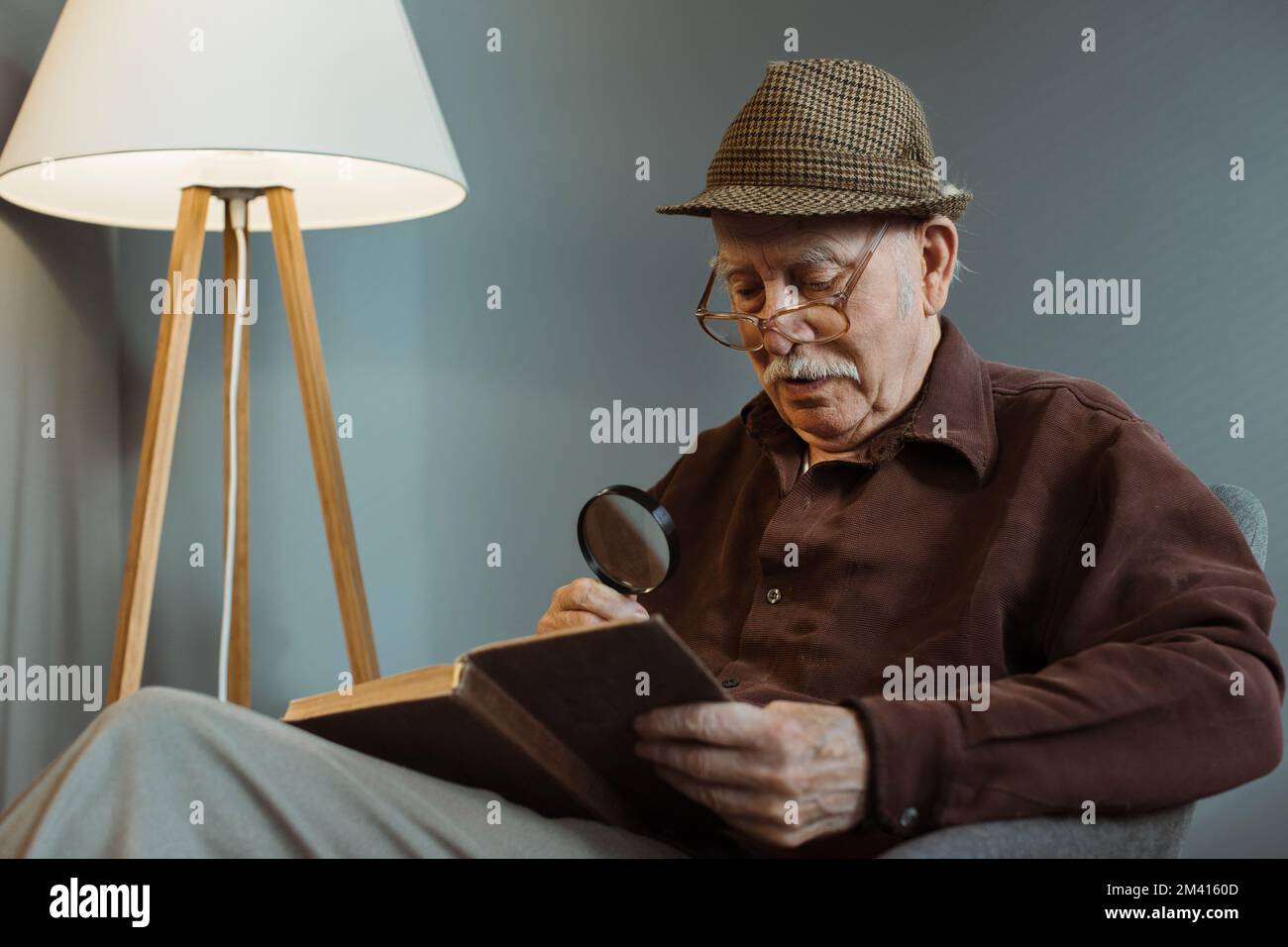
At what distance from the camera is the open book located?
107 cm

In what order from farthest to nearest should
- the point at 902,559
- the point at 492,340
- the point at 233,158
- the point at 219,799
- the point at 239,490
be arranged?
the point at 492,340 < the point at 239,490 < the point at 233,158 < the point at 902,559 < the point at 219,799

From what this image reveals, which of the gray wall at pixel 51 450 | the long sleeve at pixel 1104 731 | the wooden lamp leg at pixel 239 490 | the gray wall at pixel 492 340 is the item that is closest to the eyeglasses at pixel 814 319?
the long sleeve at pixel 1104 731

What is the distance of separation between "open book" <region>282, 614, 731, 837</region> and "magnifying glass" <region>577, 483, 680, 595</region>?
34 cm

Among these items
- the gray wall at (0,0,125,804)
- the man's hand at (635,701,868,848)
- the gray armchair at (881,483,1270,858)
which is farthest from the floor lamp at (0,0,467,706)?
the gray armchair at (881,483,1270,858)

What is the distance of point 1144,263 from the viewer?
231 cm

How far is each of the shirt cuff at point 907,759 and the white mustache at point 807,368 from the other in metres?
0.59

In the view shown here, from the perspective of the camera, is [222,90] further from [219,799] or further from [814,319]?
[219,799]

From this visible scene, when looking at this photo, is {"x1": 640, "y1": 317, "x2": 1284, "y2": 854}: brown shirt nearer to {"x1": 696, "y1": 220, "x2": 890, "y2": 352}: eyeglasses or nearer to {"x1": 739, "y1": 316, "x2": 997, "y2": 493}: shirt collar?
{"x1": 739, "y1": 316, "x2": 997, "y2": 493}: shirt collar

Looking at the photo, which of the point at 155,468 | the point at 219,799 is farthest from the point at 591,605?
the point at 155,468

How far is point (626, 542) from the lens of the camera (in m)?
1.59

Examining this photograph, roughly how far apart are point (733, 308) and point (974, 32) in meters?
0.96

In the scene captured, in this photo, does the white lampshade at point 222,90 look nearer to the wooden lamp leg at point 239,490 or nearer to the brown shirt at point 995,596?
the wooden lamp leg at point 239,490

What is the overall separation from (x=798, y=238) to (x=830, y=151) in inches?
4.4
